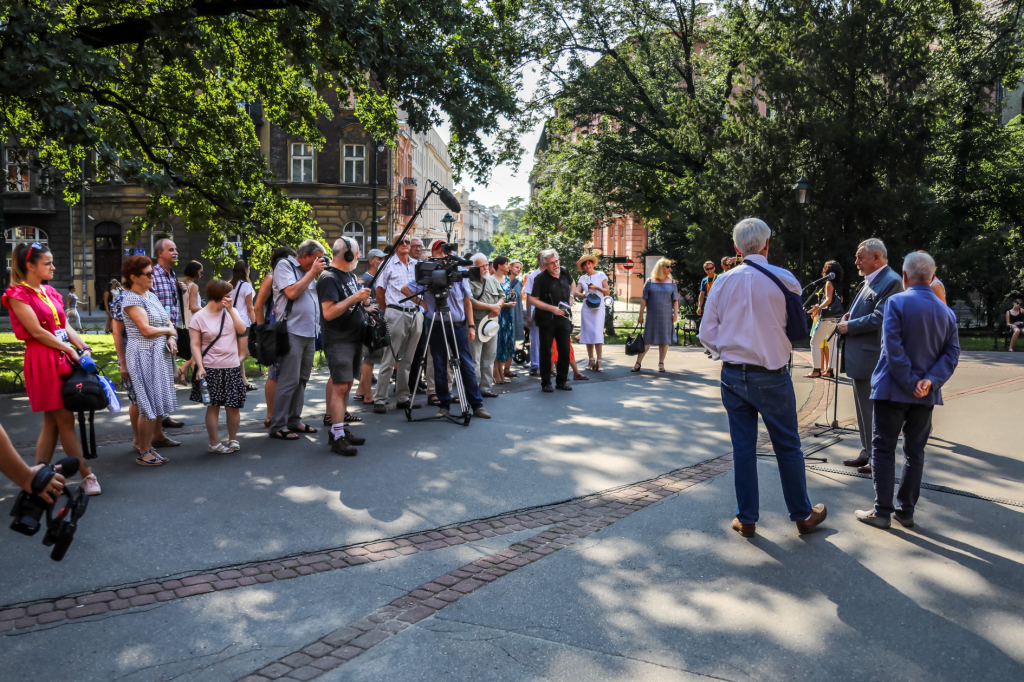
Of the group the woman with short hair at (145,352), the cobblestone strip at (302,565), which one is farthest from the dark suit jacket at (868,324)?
the woman with short hair at (145,352)

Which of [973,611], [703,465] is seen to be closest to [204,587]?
[973,611]

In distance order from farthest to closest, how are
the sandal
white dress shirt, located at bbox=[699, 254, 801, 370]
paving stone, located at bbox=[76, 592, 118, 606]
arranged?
the sandal < white dress shirt, located at bbox=[699, 254, 801, 370] < paving stone, located at bbox=[76, 592, 118, 606]

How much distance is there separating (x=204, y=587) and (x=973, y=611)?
12.8 ft

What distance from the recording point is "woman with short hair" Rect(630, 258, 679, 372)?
13508 mm

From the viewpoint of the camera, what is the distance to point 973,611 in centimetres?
399

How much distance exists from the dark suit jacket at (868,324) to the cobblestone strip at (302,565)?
86.1 inches

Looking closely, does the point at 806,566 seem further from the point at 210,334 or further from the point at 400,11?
the point at 400,11

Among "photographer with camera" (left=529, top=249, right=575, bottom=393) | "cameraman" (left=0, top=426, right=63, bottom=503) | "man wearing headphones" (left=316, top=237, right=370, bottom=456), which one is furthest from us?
"photographer with camera" (left=529, top=249, right=575, bottom=393)

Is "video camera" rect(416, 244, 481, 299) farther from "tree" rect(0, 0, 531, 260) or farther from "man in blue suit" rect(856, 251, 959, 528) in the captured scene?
"man in blue suit" rect(856, 251, 959, 528)

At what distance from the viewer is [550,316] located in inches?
442

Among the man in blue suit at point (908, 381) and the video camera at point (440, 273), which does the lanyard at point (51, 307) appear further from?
the man in blue suit at point (908, 381)

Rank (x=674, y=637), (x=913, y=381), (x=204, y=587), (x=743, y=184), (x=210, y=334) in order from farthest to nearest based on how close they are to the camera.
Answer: (x=743, y=184)
(x=210, y=334)
(x=913, y=381)
(x=204, y=587)
(x=674, y=637)

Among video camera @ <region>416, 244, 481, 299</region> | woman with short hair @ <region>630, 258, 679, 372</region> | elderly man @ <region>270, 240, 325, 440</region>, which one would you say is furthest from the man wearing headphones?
woman with short hair @ <region>630, 258, 679, 372</region>

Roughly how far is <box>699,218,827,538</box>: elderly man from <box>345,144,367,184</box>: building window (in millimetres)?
39722
